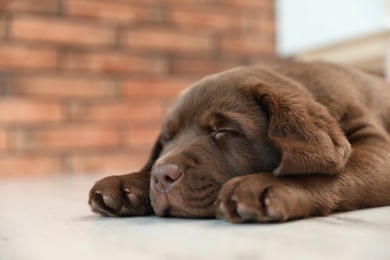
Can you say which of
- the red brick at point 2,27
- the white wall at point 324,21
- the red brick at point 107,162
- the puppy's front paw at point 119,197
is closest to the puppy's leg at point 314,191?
the puppy's front paw at point 119,197

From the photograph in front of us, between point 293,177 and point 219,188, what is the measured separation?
240 millimetres

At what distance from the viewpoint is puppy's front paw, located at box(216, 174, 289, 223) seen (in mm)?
1771

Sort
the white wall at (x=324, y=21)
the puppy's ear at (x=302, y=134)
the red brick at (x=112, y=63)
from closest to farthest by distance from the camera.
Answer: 1. the puppy's ear at (x=302, y=134)
2. the white wall at (x=324, y=21)
3. the red brick at (x=112, y=63)

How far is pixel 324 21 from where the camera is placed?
4.82 metres

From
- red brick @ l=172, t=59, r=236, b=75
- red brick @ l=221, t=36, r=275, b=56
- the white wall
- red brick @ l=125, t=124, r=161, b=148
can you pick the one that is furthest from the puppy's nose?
red brick @ l=221, t=36, r=275, b=56

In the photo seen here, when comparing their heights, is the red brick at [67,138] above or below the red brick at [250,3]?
below

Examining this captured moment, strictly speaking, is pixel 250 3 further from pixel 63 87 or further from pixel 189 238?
pixel 189 238

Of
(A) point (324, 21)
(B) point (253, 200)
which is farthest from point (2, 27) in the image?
(B) point (253, 200)

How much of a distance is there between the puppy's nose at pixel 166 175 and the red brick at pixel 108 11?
3528mm

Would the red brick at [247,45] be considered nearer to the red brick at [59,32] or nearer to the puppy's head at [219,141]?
the red brick at [59,32]

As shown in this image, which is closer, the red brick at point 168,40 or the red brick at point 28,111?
the red brick at point 28,111

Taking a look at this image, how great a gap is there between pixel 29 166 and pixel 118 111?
33.4 inches

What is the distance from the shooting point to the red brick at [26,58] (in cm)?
497

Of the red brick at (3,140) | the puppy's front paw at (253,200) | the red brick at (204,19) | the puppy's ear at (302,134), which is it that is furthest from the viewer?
the red brick at (204,19)
